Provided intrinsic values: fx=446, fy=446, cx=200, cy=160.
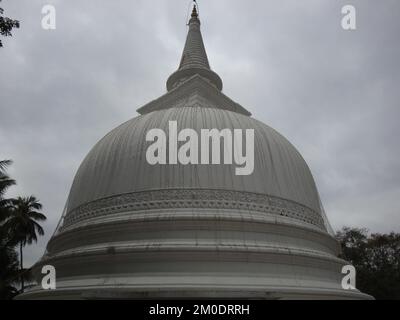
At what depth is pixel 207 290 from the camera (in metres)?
14.1

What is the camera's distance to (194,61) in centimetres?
2902

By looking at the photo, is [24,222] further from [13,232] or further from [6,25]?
[6,25]

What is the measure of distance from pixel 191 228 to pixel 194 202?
1.03m

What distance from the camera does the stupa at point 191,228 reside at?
15.6 meters

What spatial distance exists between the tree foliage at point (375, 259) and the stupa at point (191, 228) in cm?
1382

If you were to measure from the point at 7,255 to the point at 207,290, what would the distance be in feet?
53.5

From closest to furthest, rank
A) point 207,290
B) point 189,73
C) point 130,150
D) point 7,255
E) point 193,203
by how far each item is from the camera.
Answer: point 207,290, point 193,203, point 130,150, point 7,255, point 189,73

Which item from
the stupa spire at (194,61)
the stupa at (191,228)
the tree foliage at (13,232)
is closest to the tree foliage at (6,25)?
the stupa at (191,228)

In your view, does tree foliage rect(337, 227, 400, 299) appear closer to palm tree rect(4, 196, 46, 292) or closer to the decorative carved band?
the decorative carved band

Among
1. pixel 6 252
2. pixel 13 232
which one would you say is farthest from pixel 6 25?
pixel 13 232

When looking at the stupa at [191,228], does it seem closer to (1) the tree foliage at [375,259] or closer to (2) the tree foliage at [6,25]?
(2) the tree foliage at [6,25]

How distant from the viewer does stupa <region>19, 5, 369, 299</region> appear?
51.2ft
